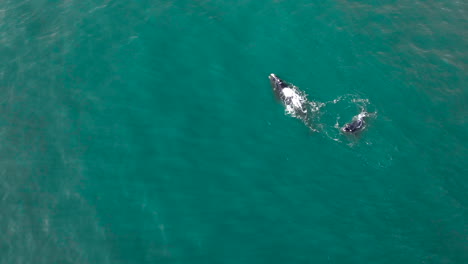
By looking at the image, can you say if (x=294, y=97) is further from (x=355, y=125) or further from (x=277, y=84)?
(x=355, y=125)

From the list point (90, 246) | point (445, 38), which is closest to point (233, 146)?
point (90, 246)

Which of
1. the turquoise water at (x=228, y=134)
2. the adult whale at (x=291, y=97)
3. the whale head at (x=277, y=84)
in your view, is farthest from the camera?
the whale head at (x=277, y=84)

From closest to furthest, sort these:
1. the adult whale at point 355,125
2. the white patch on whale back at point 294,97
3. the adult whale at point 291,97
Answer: the adult whale at point 355,125 < the adult whale at point 291,97 < the white patch on whale back at point 294,97

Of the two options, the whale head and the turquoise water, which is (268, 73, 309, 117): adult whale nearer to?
the whale head

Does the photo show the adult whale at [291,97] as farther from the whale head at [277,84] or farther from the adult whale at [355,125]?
the adult whale at [355,125]

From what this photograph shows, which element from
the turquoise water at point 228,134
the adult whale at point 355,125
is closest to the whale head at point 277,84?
the turquoise water at point 228,134

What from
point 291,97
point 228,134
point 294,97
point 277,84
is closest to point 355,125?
point 294,97

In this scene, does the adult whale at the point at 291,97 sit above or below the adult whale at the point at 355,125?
above

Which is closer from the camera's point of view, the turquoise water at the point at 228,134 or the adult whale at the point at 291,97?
the turquoise water at the point at 228,134

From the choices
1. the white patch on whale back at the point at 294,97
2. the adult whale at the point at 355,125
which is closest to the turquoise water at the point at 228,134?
the adult whale at the point at 355,125
